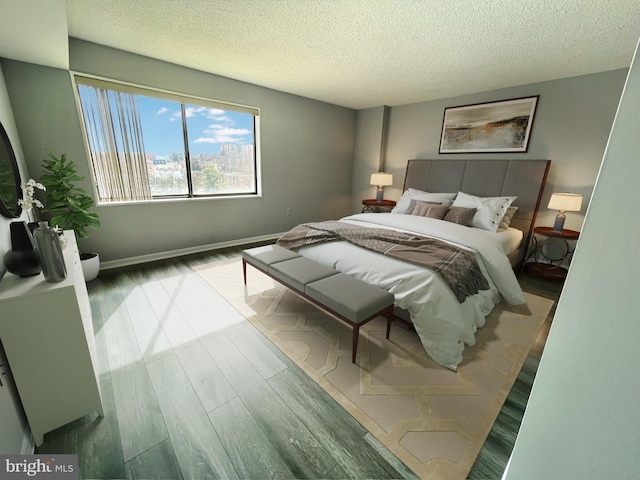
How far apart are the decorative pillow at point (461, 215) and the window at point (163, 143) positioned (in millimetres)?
2933

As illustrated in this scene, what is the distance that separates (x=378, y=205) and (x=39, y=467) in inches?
177

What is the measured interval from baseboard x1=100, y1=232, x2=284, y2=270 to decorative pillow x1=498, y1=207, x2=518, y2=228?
3.30 meters

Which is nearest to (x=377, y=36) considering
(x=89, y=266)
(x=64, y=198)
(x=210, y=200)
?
(x=210, y=200)

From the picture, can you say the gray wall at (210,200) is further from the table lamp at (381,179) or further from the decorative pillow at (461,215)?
the decorative pillow at (461,215)

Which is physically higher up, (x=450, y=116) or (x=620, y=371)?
(x=450, y=116)

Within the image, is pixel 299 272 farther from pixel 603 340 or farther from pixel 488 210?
pixel 488 210

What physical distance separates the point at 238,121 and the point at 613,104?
4459mm

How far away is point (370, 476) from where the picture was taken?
1.11m

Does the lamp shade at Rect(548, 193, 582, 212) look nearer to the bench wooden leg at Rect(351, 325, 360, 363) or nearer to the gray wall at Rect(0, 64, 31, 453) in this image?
the bench wooden leg at Rect(351, 325, 360, 363)

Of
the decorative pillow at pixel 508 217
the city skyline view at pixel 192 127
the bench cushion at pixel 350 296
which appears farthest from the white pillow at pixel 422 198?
the city skyline view at pixel 192 127

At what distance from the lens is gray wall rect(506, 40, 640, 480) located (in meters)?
0.58

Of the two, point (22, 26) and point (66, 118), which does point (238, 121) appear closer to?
point (66, 118)

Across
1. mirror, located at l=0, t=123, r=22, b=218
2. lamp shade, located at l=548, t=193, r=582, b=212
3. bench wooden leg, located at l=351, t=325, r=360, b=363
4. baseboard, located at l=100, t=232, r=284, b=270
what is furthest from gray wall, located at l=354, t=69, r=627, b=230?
mirror, located at l=0, t=123, r=22, b=218

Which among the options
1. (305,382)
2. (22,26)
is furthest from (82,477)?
(22,26)
